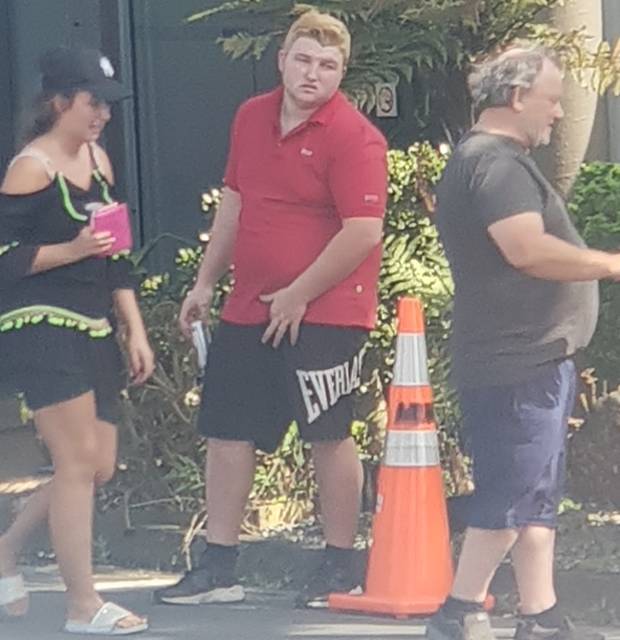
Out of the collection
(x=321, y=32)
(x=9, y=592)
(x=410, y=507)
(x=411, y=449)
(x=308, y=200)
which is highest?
(x=321, y=32)

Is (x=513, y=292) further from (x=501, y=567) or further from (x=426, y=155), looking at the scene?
(x=426, y=155)

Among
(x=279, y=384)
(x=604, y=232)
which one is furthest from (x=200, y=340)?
(x=604, y=232)

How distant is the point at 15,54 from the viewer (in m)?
9.66

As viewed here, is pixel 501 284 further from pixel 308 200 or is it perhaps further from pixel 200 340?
pixel 200 340

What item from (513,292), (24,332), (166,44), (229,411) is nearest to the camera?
(513,292)

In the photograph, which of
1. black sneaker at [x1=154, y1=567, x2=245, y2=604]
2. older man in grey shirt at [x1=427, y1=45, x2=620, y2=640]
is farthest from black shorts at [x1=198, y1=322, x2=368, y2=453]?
older man in grey shirt at [x1=427, y1=45, x2=620, y2=640]

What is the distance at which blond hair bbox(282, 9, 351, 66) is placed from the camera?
592cm

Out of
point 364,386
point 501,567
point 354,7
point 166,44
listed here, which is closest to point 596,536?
point 501,567

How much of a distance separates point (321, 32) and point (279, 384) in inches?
43.9

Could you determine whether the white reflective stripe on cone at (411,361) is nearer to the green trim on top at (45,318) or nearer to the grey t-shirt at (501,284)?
the grey t-shirt at (501,284)

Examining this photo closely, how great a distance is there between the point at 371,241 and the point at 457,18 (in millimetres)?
1328

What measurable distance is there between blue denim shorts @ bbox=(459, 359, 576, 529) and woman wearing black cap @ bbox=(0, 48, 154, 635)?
1.20 m

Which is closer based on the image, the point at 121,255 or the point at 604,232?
the point at 121,255

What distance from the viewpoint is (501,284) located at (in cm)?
521
